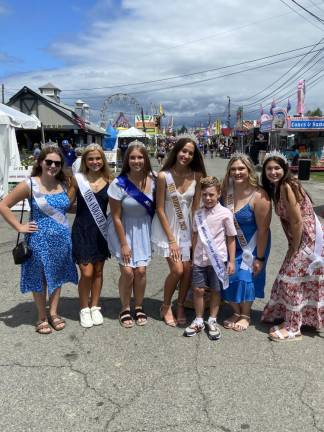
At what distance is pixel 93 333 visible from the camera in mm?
3928

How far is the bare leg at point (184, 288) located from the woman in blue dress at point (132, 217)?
0.36 m

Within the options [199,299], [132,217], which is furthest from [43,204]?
[199,299]

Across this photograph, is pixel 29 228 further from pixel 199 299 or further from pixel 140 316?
pixel 199 299

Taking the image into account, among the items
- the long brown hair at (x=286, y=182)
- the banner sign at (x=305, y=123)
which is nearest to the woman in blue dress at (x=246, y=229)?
the long brown hair at (x=286, y=182)

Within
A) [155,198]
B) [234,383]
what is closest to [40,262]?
[155,198]

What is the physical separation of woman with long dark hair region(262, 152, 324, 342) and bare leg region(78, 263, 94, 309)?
1.74 m

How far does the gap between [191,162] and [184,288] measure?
1.22 meters

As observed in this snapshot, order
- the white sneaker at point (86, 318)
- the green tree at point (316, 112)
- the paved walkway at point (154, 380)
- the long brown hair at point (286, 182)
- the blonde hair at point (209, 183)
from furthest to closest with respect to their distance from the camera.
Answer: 1. the green tree at point (316, 112)
2. the white sneaker at point (86, 318)
3. the blonde hair at point (209, 183)
4. the long brown hair at point (286, 182)
5. the paved walkway at point (154, 380)

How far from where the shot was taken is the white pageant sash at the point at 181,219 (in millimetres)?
3816

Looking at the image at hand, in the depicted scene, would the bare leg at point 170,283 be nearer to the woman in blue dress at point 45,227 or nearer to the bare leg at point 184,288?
the bare leg at point 184,288

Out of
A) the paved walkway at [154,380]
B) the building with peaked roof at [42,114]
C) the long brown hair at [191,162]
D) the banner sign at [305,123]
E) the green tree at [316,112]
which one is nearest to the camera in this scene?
the paved walkway at [154,380]

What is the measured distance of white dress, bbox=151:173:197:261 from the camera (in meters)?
3.88

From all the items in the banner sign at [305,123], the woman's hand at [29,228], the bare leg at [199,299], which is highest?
the banner sign at [305,123]

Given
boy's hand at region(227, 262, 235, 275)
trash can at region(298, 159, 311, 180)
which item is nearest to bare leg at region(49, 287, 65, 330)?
boy's hand at region(227, 262, 235, 275)
